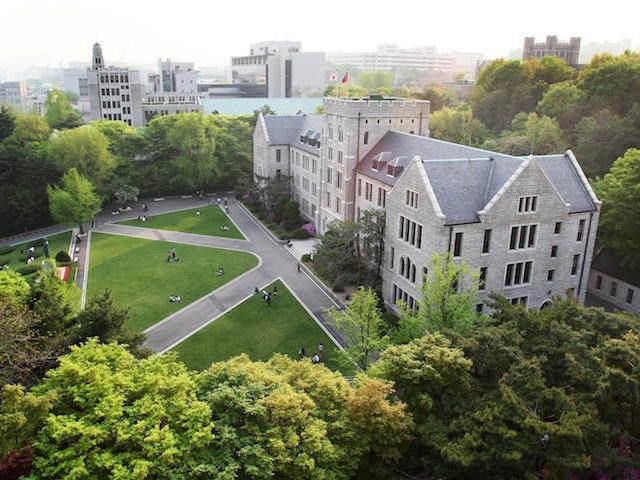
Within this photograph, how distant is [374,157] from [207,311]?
24695mm

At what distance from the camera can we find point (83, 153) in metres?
88.2

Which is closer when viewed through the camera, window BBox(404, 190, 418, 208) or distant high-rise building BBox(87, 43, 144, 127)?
window BBox(404, 190, 418, 208)

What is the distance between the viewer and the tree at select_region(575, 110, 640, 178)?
67.5 m

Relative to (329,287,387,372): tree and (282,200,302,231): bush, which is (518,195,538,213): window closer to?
(329,287,387,372): tree

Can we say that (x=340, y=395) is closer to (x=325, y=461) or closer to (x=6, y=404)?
(x=325, y=461)

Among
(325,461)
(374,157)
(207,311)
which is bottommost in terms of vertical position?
(207,311)

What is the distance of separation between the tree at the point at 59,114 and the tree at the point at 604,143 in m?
94.5

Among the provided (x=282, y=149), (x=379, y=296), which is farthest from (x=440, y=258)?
(x=282, y=149)

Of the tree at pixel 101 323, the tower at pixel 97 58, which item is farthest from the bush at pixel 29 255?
the tower at pixel 97 58

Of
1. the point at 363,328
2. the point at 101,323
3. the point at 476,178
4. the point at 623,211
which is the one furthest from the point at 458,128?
the point at 101,323

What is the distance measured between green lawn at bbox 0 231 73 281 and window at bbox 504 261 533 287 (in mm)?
54666

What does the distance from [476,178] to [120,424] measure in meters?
35.6

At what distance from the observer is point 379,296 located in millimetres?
54469

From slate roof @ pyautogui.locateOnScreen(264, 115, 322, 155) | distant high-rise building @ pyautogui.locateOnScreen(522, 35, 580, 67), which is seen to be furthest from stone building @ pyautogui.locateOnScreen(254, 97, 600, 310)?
distant high-rise building @ pyautogui.locateOnScreen(522, 35, 580, 67)
